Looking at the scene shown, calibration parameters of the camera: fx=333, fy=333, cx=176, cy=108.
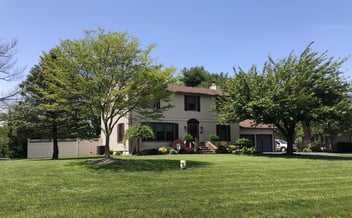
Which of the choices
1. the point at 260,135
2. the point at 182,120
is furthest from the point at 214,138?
the point at 260,135

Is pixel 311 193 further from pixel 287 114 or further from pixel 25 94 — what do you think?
pixel 25 94

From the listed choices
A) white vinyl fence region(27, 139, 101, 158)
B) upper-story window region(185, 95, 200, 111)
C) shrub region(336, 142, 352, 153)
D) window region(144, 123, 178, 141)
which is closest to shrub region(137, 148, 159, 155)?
window region(144, 123, 178, 141)

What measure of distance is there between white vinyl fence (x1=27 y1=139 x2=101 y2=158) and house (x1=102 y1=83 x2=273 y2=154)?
3259 mm

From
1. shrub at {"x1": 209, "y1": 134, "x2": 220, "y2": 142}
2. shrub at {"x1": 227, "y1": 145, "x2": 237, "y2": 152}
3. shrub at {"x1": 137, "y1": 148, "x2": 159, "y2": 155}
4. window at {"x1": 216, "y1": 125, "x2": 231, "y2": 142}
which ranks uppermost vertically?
window at {"x1": 216, "y1": 125, "x2": 231, "y2": 142}

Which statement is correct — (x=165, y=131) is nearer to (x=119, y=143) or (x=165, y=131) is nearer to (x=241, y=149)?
(x=119, y=143)

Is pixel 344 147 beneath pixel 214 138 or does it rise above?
beneath

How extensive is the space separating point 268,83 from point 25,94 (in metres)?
16.1

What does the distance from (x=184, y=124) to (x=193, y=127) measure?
0.99m

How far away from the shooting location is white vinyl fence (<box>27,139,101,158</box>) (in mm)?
28203

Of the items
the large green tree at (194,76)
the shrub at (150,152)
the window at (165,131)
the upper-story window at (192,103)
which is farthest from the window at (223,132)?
the large green tree at (194,76)

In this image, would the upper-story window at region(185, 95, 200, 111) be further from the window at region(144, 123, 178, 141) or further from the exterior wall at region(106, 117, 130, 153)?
the exterior wall at region(106, 117, 130, 153)

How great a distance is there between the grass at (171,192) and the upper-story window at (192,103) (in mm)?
14315

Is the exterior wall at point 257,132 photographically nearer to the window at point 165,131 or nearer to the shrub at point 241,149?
the shrub at point 241,149

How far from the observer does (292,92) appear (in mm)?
20906
